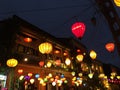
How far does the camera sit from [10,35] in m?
16.5

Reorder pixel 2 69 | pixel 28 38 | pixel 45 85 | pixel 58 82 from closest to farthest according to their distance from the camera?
1. pixel 2 69
2. pixel 28 38
3. pixel 45 85
4. pixel 58 82

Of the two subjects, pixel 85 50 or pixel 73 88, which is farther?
pixel 85 50

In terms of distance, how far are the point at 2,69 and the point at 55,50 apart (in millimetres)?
9237

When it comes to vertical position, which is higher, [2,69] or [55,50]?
[55,50]

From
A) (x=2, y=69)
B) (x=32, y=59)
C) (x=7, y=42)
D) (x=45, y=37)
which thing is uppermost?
(x=45, y=37)

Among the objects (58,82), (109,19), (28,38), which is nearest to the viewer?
(109,19)

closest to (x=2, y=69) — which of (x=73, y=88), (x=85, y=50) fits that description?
(x=73, y=88)

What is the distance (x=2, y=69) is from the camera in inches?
584

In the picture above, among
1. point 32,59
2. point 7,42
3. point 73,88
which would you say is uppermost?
point 7,42

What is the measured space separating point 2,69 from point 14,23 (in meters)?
4.38

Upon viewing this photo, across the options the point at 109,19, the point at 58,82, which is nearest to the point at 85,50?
the point at 58,82

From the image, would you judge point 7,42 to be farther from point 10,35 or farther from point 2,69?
point 2,69

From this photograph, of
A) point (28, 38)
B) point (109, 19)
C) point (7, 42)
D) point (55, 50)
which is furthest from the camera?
point (55, 50)

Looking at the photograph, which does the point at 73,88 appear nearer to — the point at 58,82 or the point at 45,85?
the point at 58,82
